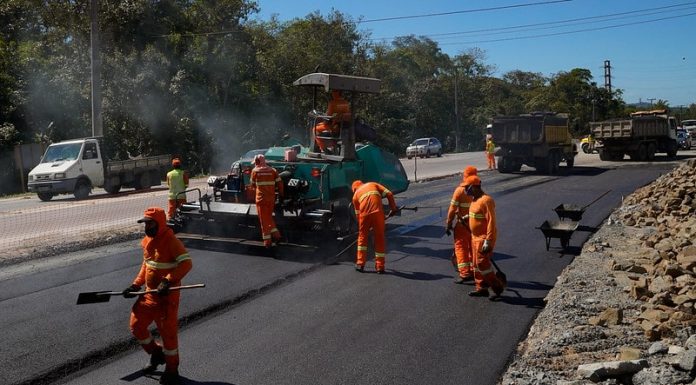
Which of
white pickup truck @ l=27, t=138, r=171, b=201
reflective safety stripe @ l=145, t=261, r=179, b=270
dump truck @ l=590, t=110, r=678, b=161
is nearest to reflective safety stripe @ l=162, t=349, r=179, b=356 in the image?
reflective safety stripe @ l=145, t=261, r=179, b=270

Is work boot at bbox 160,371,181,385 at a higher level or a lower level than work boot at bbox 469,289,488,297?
higher

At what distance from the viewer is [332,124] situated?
40.1 feet

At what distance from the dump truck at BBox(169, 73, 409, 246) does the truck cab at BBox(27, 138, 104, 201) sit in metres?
11.4

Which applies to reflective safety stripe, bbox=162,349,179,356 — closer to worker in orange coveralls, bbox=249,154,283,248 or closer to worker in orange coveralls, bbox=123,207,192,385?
worker in orange coveralls, bbox=123,207,192,385

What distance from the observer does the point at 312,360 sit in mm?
6039

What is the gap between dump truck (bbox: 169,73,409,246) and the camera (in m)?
10.9

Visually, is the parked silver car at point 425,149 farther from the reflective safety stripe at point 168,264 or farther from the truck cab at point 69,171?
the reflective safety stripe at point 168,264

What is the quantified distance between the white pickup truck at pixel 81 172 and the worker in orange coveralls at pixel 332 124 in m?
12.5

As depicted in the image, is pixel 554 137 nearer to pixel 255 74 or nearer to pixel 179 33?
pixel 255 74

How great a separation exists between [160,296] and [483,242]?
4073mm

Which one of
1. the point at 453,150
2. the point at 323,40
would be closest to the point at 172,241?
the point at 323,40

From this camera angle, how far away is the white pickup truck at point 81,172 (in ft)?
70.7

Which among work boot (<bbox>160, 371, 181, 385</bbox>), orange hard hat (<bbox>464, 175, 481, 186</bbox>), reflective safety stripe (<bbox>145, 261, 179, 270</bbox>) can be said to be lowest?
work boot (<bbox>160, 371, 181, 385</bbox>)

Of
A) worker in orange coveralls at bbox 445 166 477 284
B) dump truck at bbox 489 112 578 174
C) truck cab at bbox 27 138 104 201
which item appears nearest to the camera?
worker in orange coveralls at bbox 445 166 477 284
